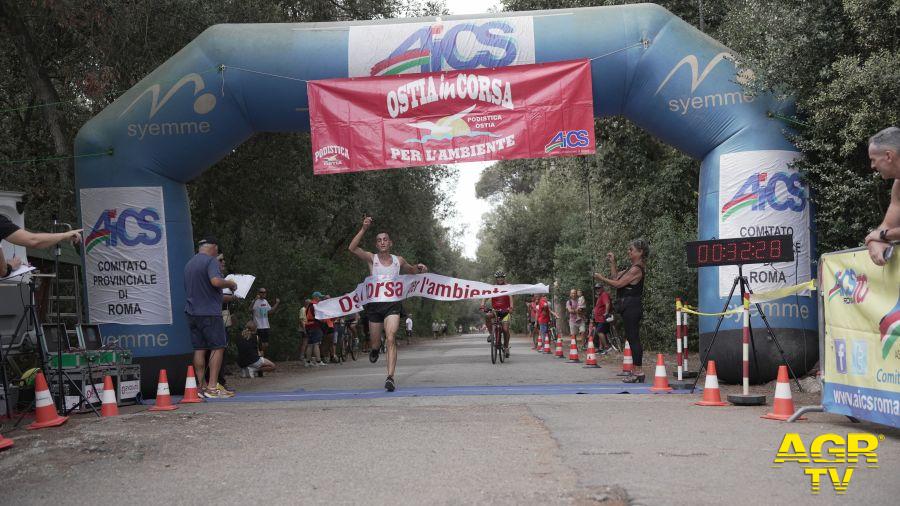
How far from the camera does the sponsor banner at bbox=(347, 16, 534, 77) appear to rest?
1251 cm

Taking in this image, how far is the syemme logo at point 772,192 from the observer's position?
11.8 meters

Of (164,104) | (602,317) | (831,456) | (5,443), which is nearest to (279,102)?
(164,104)

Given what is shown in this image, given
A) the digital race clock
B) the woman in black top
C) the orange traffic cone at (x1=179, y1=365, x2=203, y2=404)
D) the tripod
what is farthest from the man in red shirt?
the orange traffic cone at (x1=179, y1=365, x2=203, y2=404)

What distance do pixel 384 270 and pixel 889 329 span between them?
652 cm

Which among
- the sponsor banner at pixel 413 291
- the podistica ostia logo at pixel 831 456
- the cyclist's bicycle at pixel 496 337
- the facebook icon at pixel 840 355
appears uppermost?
the sponsor banner at pixel 413 291

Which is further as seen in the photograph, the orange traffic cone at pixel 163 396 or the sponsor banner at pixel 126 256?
the sponsor banner at pixel 126 256

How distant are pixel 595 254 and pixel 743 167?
18883 mm

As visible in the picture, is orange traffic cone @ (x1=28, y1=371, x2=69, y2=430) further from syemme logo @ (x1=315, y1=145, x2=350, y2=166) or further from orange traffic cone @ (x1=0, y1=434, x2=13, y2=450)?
syemme logo @ (x1=315, y1=145, x2=350, y2=166)

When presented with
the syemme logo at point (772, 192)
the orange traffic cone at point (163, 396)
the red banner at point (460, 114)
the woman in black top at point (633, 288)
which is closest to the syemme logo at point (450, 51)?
the red banner at point (460, 114)

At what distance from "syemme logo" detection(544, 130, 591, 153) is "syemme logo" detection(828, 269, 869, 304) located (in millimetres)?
5139

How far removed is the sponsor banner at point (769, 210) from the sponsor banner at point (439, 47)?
340cm

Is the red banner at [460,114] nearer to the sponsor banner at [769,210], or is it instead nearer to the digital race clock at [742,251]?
the sponsor banner at [769,210]

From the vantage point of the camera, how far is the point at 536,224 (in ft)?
166

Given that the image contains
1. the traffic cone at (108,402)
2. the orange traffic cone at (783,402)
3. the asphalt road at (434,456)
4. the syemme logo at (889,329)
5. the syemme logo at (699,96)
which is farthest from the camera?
the syemme logo at (699,96)
